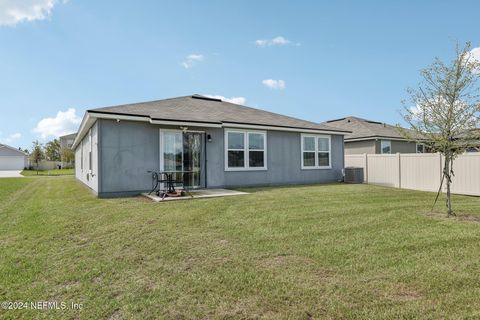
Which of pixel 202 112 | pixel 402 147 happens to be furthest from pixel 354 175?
pixel 402 147

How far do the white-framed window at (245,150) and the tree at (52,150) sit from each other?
172ft

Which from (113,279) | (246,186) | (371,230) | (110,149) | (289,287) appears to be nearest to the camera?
(289,287)

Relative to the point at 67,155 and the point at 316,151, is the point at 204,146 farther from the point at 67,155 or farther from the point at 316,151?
the point at 67,155

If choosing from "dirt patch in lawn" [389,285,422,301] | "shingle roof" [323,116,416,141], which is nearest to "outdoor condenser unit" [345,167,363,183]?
"shingle roof" [323,116,416,141]

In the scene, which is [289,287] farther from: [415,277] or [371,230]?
[371,230]

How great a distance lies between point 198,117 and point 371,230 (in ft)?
26.1

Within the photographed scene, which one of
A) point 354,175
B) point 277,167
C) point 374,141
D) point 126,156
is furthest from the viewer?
point 374,141

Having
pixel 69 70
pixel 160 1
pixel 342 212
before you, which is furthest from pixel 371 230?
pixel 69 70

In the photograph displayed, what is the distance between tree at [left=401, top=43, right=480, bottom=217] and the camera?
6379mm

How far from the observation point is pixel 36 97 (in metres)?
16.6

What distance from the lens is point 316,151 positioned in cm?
1426

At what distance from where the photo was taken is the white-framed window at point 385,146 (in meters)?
19.2

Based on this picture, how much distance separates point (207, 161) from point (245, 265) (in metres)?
7.96

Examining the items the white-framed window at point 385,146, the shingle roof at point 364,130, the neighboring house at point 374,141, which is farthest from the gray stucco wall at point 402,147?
the shingle roof at point 364,130
